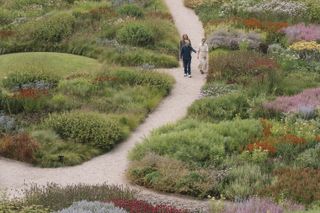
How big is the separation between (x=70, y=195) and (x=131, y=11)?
20.7m

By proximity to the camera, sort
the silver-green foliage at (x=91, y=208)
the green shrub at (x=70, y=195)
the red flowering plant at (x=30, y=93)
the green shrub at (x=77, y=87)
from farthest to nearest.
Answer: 1. the green shrub at (x=77, y=87)
2. the red flowering plant at (x=30, y=93)
3. the green shrub at (x=70, y=195)
4. the silver-green foliage at (x=91, y=208)

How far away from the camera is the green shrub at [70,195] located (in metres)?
12.4

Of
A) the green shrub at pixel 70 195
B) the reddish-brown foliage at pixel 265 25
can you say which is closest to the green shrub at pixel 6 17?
the reddish-brown foliage at pixel 265 25

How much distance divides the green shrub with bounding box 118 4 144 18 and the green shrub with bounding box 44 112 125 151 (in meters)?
14.8

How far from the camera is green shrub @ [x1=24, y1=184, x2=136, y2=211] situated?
40.8 feet

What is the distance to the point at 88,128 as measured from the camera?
1761 cm

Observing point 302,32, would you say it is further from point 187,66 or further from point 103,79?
point 103,79

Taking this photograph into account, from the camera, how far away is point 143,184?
1492cm

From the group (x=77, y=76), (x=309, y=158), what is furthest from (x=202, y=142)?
(x=77, y=76)

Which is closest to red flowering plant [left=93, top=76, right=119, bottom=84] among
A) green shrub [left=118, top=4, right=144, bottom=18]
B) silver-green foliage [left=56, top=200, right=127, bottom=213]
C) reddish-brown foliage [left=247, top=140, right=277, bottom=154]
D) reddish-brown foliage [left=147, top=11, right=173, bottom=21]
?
reddish-brown foliage [left=247, top=140, right=277, bottom=154]

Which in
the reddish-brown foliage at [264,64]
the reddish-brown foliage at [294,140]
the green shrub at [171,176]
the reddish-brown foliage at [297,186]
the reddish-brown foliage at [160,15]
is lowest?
the green shrub at [171,176]

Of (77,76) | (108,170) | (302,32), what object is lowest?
(108,170)

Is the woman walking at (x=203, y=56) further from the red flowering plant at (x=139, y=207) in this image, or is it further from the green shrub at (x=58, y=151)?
the red flowering plant at (x=139, y=207)

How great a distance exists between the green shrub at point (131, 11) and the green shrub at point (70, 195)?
19844 mm
